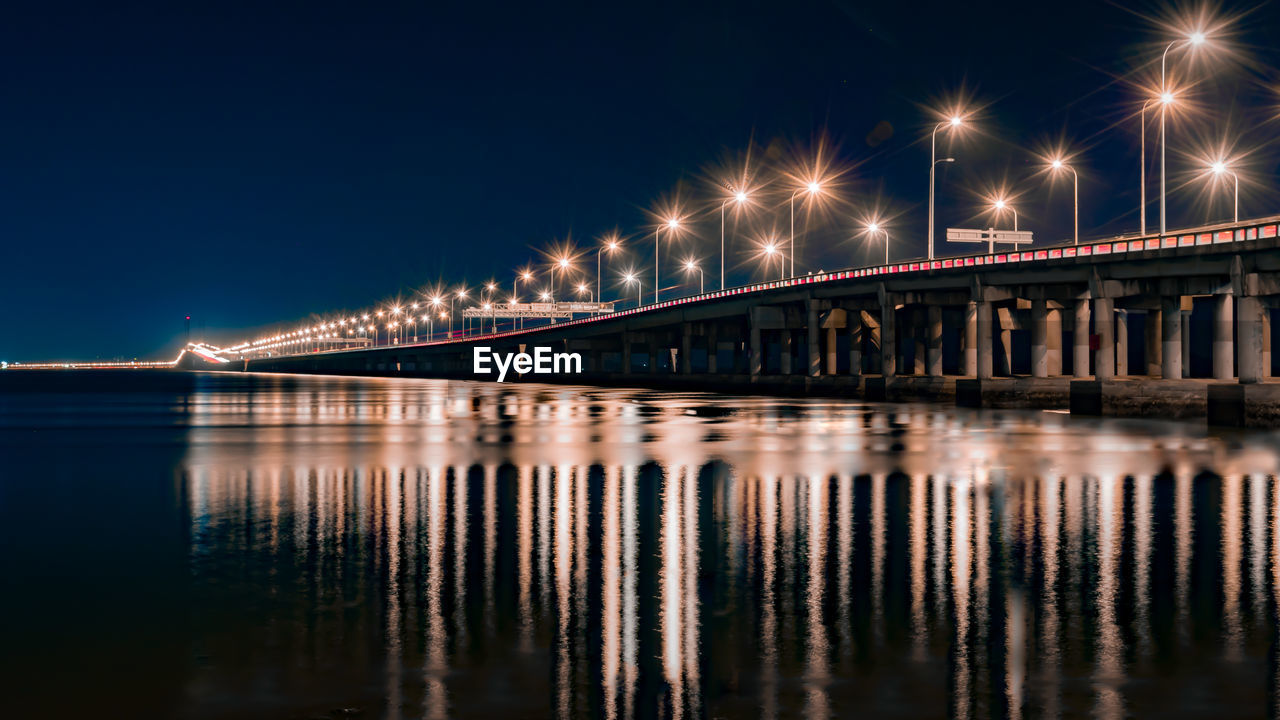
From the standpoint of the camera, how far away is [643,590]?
36.4 feet

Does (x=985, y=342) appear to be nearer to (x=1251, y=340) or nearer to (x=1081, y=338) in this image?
(x=1081, y=338)

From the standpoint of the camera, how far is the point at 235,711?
732 cm

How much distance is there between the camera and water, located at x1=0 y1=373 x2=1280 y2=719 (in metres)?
7.76

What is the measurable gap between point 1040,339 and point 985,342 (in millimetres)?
4862

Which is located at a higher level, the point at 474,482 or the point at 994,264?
the point at 994,264

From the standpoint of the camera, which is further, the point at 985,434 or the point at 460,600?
the point at 985,434

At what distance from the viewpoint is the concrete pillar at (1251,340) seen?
4797 cm

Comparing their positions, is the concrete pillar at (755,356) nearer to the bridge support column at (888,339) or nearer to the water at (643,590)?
the bridge support column at (888,339)

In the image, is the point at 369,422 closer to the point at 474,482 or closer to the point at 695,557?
the point at 474,482

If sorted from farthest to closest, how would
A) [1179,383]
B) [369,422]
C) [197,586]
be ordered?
1. [1179,383]
2. [369,422]
3. [197,586]

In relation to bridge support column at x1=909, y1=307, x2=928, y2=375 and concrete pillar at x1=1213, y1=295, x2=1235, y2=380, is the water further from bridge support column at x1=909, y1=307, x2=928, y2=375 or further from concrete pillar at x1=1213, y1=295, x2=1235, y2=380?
bridge support column at x1=909, y1=307, x2=928, y2=375

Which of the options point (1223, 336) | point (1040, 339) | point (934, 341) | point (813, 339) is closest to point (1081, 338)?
point (1040, 339)

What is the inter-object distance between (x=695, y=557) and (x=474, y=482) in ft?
31.0

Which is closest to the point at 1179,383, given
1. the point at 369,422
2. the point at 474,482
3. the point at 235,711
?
Result: the point at 369,422
